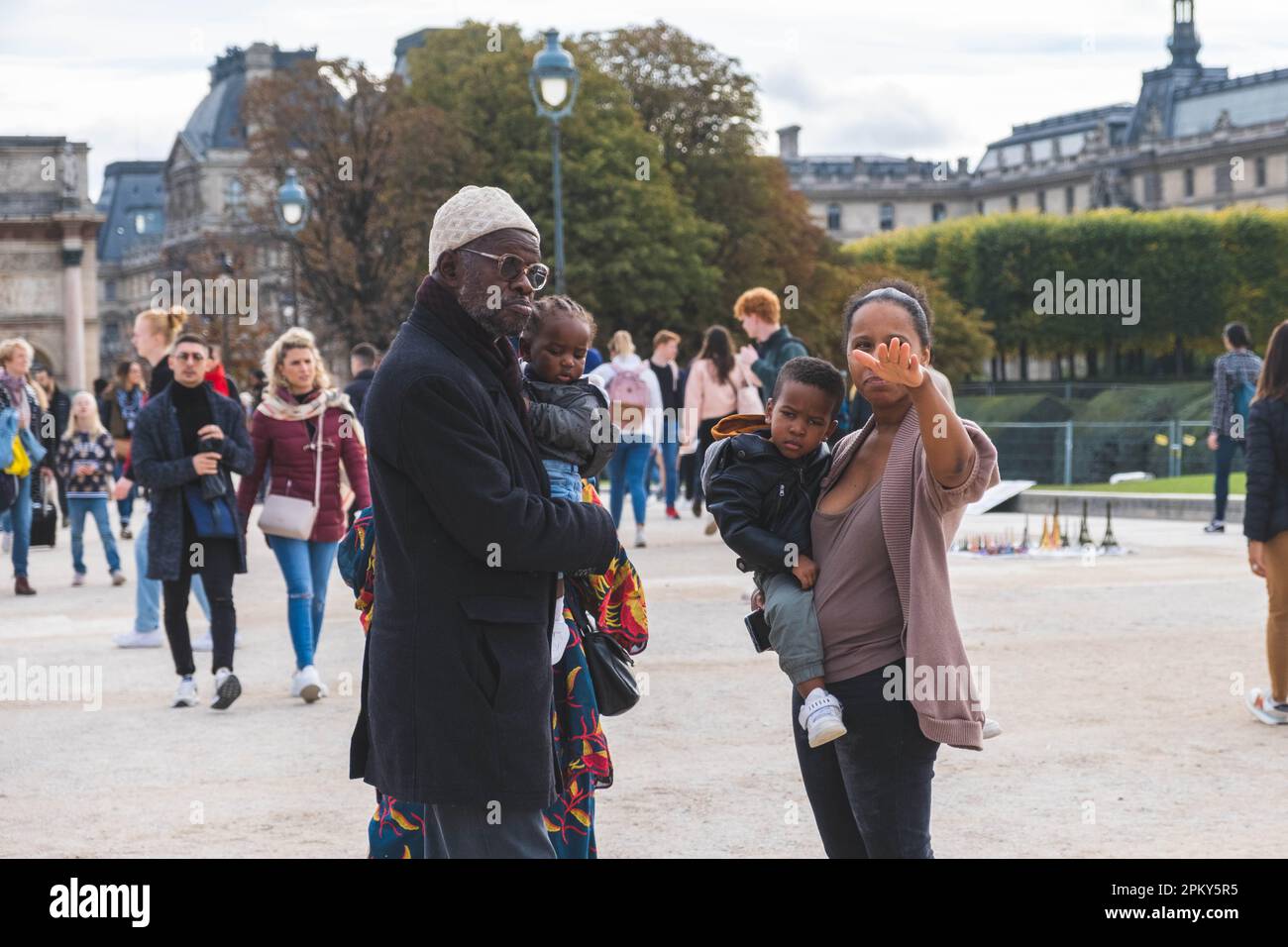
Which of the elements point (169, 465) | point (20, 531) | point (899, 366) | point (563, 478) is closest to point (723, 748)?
point (169, 465)

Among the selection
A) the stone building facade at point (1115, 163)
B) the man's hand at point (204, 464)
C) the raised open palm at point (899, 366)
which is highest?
the stone building facade at point (1115, 163)

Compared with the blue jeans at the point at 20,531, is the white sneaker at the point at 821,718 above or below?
above

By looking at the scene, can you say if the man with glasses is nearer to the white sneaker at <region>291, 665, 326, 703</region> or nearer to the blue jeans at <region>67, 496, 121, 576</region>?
the white sneaker at <region>291, 665, 326, 703</region>

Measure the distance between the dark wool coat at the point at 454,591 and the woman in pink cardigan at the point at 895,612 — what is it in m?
0.63

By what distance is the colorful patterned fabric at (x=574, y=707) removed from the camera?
4789 millimetres

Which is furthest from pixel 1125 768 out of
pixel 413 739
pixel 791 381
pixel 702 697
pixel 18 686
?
pixel 18 686

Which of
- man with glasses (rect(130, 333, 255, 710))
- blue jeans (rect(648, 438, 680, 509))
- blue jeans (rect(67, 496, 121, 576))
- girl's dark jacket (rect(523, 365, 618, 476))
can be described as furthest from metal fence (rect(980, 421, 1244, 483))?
girl's dark jacket (rect(523, 365, 618, 476))

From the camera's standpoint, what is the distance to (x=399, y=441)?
4148mm

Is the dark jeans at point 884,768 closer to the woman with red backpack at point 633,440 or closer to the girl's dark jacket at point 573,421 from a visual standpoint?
the girl's dark jacket at point 573,421

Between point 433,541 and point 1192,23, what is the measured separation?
136 metres

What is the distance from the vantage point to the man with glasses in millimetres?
A: 9570

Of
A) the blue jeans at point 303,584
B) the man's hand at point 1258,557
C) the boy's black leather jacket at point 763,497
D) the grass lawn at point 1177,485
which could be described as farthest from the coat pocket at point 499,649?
the grass lawn at point 1177,485

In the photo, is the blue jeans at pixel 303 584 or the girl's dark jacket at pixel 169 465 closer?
the girl's dark jacket at pixel 169 465

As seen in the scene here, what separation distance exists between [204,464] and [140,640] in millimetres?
3087
